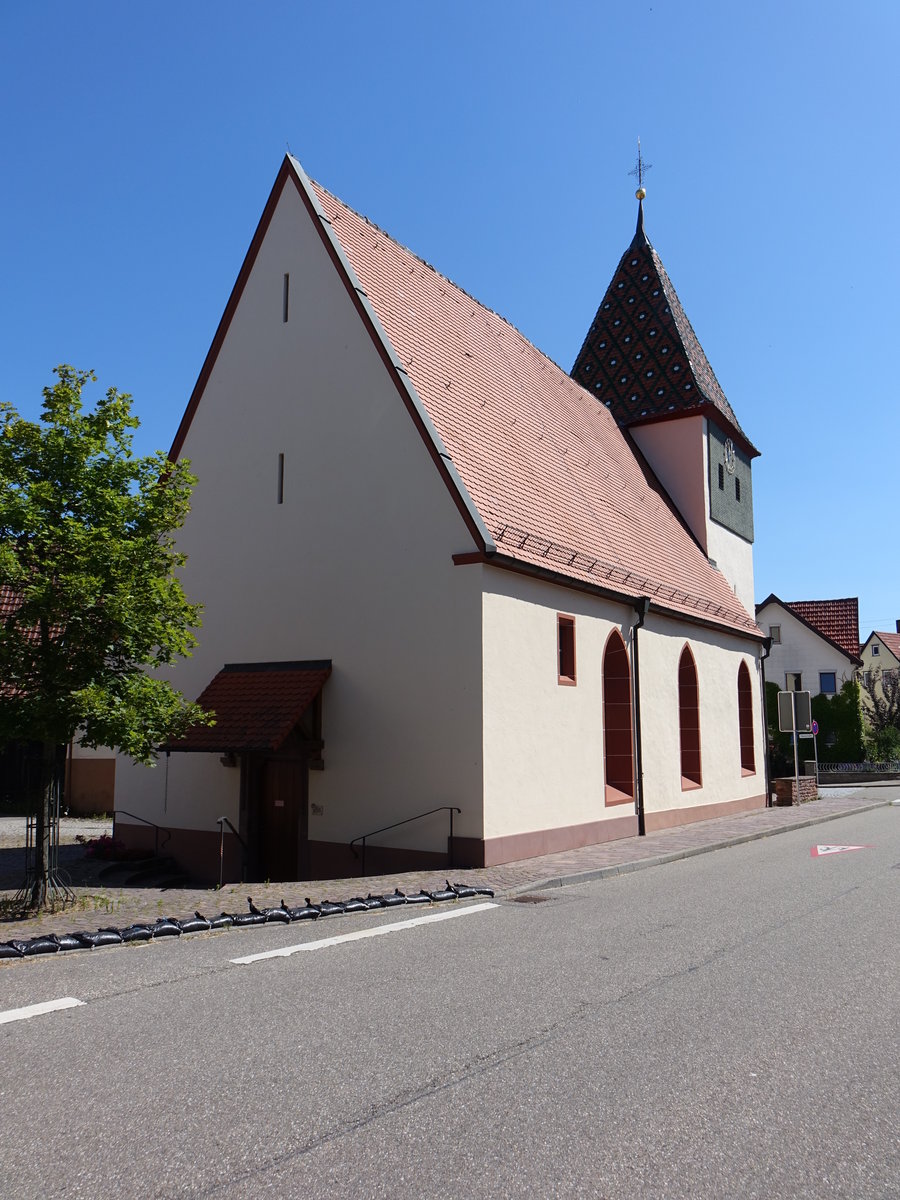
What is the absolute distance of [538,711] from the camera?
1474 centimetres

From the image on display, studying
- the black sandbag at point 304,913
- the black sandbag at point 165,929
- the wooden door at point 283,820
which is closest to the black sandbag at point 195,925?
the black sandbag at point 165,929

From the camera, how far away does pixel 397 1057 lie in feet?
16.8

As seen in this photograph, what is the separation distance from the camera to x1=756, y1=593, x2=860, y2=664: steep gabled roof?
164 feet

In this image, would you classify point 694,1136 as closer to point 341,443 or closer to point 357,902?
point 357,902

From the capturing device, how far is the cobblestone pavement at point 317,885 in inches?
408

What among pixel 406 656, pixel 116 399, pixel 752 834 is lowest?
pixel 752 834

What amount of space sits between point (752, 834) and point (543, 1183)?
603 inches

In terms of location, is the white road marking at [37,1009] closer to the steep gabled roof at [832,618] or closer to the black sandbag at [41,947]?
the black sandbag at [41,947]

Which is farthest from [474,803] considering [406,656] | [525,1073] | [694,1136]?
[694,1136]

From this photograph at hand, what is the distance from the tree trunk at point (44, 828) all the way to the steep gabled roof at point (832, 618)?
45.3m

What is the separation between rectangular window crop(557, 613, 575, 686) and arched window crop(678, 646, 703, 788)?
Answer: 628 centimetres

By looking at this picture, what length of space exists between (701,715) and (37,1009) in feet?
57.4

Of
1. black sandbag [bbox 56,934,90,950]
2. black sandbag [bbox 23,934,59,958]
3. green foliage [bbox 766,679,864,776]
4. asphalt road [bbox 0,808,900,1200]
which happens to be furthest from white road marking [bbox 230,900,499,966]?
green foliage [bbox 766,679,864,776]

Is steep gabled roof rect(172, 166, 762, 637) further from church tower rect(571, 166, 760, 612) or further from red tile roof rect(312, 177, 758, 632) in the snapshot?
church tower rect(571, 166, 760, 612)
